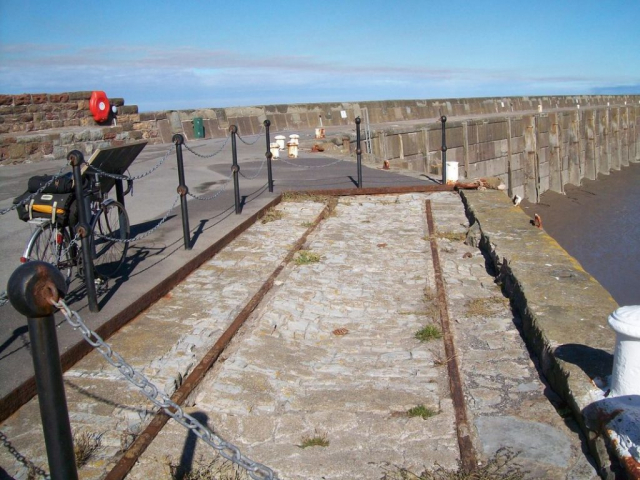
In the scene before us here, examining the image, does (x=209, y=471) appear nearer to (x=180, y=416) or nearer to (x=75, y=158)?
(x=180, y=416)

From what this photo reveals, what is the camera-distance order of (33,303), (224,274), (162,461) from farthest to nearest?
(224,274), (162,461), (33,303)

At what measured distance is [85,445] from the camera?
3.56m

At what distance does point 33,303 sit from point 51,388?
0.32m

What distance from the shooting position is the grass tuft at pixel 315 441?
3.83 m

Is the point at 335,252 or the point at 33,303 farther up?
the point at 33,303

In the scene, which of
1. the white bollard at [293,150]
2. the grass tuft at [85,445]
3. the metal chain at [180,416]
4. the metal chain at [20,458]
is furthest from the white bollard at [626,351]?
the white bollard at [293,150]

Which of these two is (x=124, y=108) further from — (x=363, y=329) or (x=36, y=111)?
(x=363, y=329)

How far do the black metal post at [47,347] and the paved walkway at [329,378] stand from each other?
3.60 feet

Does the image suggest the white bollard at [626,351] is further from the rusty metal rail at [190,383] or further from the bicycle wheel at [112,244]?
the bicycle wheel at [112,244]

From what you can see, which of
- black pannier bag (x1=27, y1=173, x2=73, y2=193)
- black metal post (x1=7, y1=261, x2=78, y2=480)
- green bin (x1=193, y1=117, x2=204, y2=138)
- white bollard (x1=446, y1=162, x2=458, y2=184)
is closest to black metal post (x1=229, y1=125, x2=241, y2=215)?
black pannier bag (x1=27, y1=173, x2=73, y2=193)

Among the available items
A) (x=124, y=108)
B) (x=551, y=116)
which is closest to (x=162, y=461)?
(x=124, y=108)

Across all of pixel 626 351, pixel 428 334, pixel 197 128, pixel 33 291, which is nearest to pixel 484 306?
pixel 428 334

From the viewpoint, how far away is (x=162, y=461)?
3531 mm

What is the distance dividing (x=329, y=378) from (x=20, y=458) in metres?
2.07
